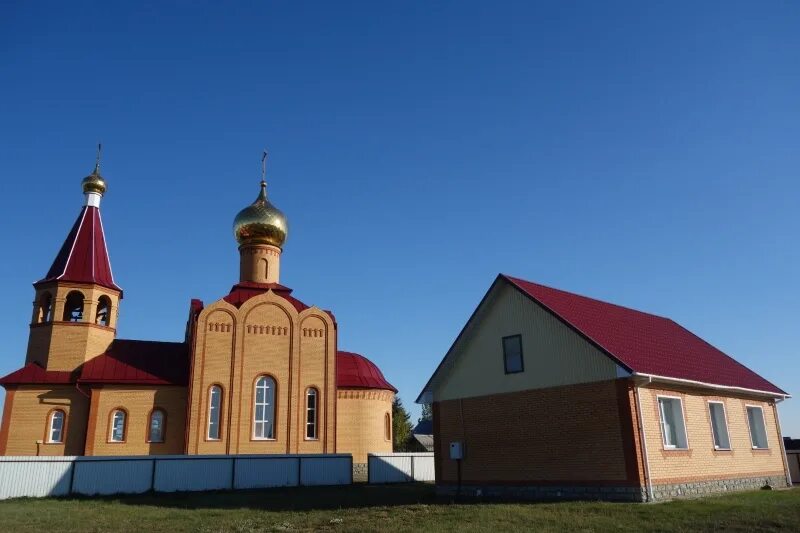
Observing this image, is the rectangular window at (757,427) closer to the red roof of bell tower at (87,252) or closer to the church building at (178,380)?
the church building at (178,380)

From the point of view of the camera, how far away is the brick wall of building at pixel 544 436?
1563 centimetres

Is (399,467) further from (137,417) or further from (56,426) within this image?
(56,426)

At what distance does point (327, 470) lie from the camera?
25766 millimetres

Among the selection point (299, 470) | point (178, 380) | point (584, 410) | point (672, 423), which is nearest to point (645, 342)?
point (672, 423)

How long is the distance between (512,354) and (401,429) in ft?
113

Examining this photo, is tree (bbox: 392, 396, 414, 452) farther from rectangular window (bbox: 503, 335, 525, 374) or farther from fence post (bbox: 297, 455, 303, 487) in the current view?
rectangular window (bbox: 503, 335, 525, 374)

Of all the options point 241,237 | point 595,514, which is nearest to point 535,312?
point 595,514

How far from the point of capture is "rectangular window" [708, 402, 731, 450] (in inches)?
734

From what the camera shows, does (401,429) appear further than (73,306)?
Yes

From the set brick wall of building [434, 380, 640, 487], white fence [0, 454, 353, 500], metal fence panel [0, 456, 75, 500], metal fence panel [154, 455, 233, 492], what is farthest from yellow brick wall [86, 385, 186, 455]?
brick wall of building [434, 380, 640, 487]

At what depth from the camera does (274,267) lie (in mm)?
32344

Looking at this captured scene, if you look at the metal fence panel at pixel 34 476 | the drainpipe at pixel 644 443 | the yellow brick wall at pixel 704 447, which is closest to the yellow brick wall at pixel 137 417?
the metal fence panel at pixel 34 476

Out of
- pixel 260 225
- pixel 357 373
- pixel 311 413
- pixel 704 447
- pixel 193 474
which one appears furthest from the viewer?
pixel 260 225

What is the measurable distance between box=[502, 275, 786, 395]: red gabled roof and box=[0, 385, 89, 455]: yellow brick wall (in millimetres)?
18559
